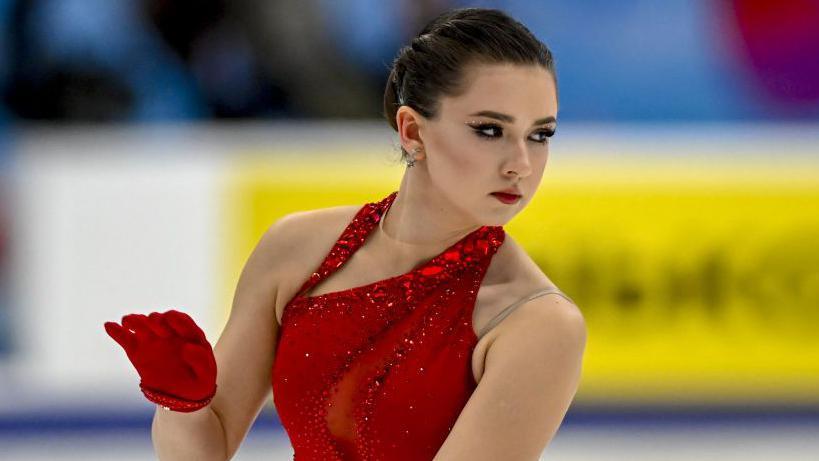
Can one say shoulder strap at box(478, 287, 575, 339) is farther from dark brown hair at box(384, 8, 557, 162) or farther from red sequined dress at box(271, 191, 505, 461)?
dark brown hair at box(384, 8, 557, 162)

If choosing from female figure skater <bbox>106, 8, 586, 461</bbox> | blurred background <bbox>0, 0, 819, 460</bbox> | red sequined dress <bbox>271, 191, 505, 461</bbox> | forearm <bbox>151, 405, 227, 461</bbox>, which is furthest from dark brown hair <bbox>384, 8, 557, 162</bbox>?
blurred background <bbox>0, 0, 819, 460</bbox>

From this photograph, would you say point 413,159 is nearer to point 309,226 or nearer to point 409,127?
point 409,127

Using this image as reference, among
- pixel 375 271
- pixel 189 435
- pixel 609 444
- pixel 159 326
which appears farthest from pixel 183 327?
pixel 609 444

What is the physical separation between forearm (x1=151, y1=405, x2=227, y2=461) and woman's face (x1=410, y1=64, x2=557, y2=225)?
55 cm

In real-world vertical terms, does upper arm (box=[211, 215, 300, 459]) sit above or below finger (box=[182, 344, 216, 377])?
above

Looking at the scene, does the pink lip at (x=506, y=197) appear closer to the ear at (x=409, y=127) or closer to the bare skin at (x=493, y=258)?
the bare skin at (x=493, y=258)

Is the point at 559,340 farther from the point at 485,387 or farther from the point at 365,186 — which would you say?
the point at 365,186

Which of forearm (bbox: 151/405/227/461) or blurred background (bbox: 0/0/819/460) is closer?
forearm (bbox: 151/405/227/461)

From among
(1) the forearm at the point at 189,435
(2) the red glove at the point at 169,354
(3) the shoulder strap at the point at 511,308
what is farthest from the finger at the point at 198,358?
(3) the shoulder strap at the point at 511,308

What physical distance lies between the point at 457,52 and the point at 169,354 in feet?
2.02

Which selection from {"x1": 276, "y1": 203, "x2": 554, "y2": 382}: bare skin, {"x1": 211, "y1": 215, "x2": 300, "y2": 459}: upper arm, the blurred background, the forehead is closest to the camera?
the forehead

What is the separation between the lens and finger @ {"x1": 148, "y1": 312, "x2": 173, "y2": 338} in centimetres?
183

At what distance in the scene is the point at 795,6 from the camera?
18.1 ft

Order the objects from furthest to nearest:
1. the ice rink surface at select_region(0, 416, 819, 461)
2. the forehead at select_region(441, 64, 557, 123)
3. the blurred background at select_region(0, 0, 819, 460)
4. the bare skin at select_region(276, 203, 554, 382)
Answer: the blurred background at select_region(0, 0, 819, 460), the ice rink surface at select_region(0, 416, 819, 461), the bare skin at select_region(276, 203, 554, 382), the forehead at select_region(441, 64, 557, 123)
